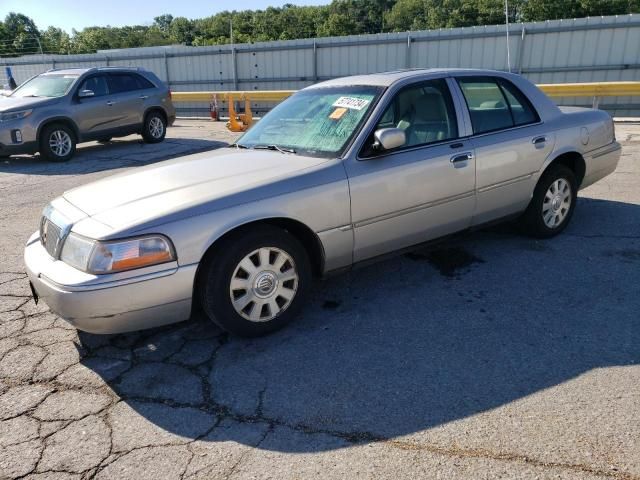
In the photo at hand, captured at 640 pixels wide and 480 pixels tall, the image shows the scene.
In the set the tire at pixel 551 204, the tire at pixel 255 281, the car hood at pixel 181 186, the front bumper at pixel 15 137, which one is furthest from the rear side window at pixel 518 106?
the front bumper at pixel 15 137

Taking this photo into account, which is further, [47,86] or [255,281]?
[47,86]

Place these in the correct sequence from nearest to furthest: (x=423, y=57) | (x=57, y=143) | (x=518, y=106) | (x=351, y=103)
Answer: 1. (x=351, y=103)
2. (x=518, y=106)
3. (x=57, y=143)
4. (x=423, y=57)

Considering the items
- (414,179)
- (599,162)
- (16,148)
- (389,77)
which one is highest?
(389,77)

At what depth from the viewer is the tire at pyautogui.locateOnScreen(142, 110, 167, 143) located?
11.6m

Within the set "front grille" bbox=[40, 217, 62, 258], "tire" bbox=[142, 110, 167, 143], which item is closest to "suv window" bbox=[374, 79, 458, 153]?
"front grille" bbox=[40, 217, 62, 258]

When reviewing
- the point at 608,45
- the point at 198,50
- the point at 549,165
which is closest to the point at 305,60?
the point at 198,50

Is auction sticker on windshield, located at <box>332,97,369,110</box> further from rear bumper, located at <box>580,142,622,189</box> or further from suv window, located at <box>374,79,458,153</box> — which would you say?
rear bumper, located at <box>580,142,622,189</box>

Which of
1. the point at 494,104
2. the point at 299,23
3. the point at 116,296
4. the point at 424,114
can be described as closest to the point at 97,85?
the point at 424,114

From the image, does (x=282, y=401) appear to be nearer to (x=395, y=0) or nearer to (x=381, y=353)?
(x=381, y=353)

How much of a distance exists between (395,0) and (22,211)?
148 meters

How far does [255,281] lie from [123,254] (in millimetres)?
813

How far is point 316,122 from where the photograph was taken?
3.97 meters

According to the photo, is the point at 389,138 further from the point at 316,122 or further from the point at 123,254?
the point at 123,254

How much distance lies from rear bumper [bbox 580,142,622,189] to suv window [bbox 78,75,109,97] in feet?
30.7
